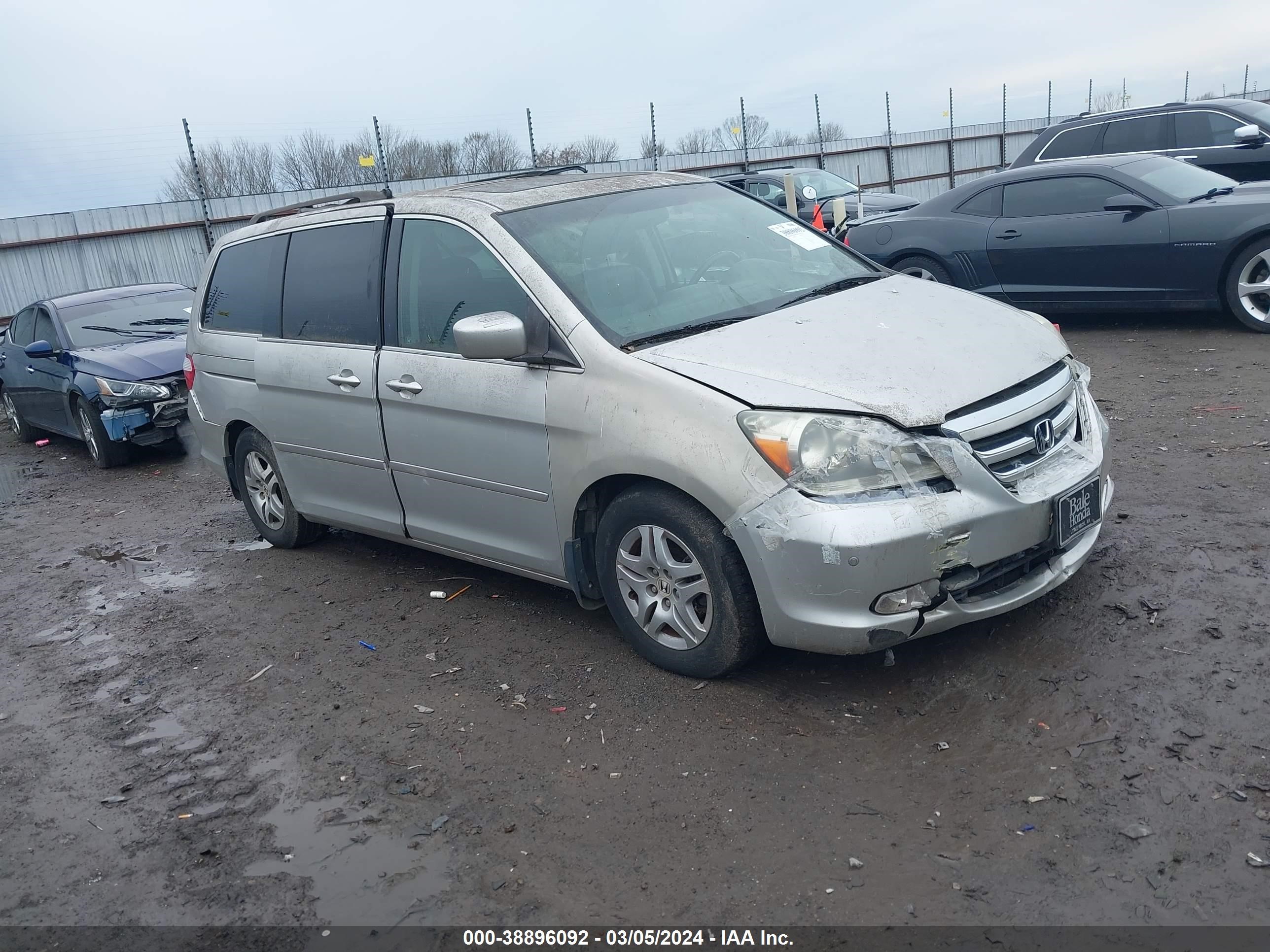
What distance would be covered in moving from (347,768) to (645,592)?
49.5 inches

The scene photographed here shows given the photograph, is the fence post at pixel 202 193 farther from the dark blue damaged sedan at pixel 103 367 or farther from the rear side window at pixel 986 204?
the rear side window at pixel 986 204

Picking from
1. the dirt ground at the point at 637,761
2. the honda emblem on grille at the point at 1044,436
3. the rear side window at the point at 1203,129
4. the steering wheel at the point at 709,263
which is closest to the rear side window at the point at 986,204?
the rear side window at the point at 1203,129

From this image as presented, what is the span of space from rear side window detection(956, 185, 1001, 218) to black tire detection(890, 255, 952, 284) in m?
0.54

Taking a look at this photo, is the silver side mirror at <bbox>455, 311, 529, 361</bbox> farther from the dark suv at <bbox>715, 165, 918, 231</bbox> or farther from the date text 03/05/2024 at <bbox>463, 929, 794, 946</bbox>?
the dark suv at <bbox>715, 165, 918, 231</bbox>

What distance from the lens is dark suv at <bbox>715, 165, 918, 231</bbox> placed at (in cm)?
1511

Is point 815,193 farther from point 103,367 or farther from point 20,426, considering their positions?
point 20,426

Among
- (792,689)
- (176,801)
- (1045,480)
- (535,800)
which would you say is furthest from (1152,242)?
(176,801)

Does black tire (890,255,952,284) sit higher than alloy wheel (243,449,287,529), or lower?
higher

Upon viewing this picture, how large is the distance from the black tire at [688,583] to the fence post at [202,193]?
45.0 ft

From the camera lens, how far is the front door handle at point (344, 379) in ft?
16.4

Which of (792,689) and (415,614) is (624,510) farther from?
(415,614)

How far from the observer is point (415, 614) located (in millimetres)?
5148

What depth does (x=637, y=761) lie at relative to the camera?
11.8ft

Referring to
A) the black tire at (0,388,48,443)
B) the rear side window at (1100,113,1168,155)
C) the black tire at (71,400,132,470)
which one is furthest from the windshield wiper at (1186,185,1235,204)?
the black tire at (0,388,48,443)
